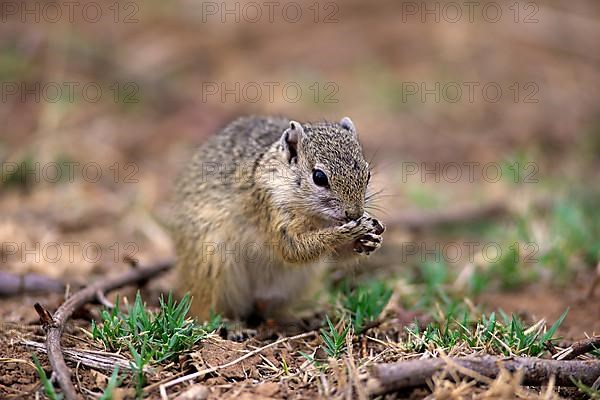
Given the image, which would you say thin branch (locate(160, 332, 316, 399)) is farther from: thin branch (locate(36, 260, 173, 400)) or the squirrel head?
the squirrel head

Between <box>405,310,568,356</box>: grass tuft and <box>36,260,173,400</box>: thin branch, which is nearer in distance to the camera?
<box>36,260,173,400</box>: thin branch

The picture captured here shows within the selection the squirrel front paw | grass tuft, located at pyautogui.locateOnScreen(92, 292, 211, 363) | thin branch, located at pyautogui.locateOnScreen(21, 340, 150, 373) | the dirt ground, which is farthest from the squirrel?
thin branch, located at pyautogui.locateOnScreen(21, 340, 150, 373)

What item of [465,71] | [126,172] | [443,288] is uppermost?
[465,71]

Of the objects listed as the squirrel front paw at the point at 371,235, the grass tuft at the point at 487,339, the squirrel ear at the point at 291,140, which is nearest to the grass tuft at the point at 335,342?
the grass tuft at the point at 487,339

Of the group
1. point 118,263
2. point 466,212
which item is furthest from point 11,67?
point 466,212

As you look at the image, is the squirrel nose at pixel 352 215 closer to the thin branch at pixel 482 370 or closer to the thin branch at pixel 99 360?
the thin branch at pixel 482 370

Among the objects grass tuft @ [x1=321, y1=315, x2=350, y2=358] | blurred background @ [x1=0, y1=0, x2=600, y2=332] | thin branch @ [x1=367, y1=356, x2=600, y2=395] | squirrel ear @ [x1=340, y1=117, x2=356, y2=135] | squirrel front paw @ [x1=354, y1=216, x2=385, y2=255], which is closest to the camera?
thin branch @ [x1=367, y1=356, x2=600, y2=395]

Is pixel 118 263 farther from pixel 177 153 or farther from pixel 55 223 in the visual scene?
pixel 177 153
